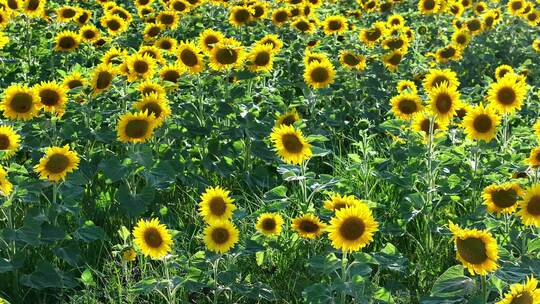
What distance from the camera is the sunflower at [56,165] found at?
12.1 feet

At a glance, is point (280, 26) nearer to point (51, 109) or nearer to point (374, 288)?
point (51, 109)

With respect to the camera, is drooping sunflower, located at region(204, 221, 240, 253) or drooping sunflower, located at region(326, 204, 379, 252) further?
→ drooping sunflower, located at region(204, 221, 240, 253)

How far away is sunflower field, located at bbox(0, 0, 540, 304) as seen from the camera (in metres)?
3.30

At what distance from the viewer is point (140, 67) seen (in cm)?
474

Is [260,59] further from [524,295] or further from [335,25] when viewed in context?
[524,295]

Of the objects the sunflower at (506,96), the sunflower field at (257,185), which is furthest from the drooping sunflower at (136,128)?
the sunflower at (506,96)

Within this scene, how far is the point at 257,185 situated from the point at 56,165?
1.39 metres

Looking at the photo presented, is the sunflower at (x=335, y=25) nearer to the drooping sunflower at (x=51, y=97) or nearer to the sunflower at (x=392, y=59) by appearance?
the sunflower at (x=392, y=59)

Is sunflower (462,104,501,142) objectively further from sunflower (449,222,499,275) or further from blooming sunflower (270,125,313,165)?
sunflower (449,222,499,275)

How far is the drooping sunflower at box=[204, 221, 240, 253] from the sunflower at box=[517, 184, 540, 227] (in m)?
1.23

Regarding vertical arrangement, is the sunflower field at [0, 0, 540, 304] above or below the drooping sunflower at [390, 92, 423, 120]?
below

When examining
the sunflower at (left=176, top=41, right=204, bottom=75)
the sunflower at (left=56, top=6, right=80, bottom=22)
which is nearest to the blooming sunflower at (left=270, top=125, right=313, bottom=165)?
the sunflower at (left=176, top=41, right=204, bottom=75)

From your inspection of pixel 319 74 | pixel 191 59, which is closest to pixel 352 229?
pixel 191 59

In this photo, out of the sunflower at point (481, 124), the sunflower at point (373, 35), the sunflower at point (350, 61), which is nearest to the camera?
the sunflower at point (481, 124)
